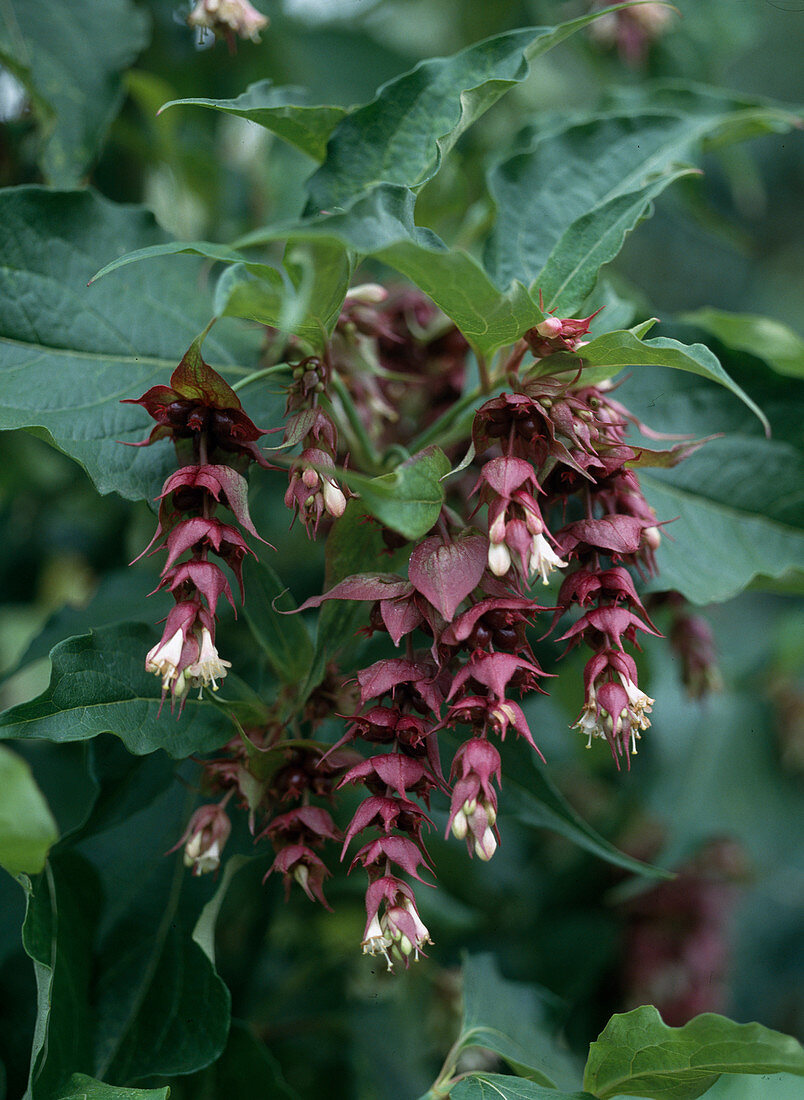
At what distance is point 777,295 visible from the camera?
379cm

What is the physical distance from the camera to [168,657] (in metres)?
0.57

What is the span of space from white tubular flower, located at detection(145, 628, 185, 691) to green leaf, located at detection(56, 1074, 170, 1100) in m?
0.29

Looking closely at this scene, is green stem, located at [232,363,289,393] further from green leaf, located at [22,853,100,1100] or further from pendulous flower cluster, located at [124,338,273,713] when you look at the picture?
green leaf, located at [22,853,100,1100]

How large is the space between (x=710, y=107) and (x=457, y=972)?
3.77ft

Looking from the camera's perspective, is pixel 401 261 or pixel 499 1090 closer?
pixel 401 261

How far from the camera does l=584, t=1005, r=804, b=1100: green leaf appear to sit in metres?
0.65

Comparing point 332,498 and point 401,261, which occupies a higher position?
point 401,261

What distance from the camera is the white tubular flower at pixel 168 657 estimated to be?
22.3 inches

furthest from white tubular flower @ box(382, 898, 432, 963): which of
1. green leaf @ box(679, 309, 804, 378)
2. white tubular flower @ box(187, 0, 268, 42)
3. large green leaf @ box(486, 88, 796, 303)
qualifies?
white tubular flower @ box(187, 0, 268, 42)

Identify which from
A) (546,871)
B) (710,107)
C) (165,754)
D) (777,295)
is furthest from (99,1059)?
(777,295)

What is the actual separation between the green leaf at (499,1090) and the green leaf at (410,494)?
422 millimetres

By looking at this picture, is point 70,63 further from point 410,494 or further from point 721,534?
point 721,534

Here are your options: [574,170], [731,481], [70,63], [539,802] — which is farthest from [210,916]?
[70,63]

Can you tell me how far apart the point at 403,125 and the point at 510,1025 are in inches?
33.1
